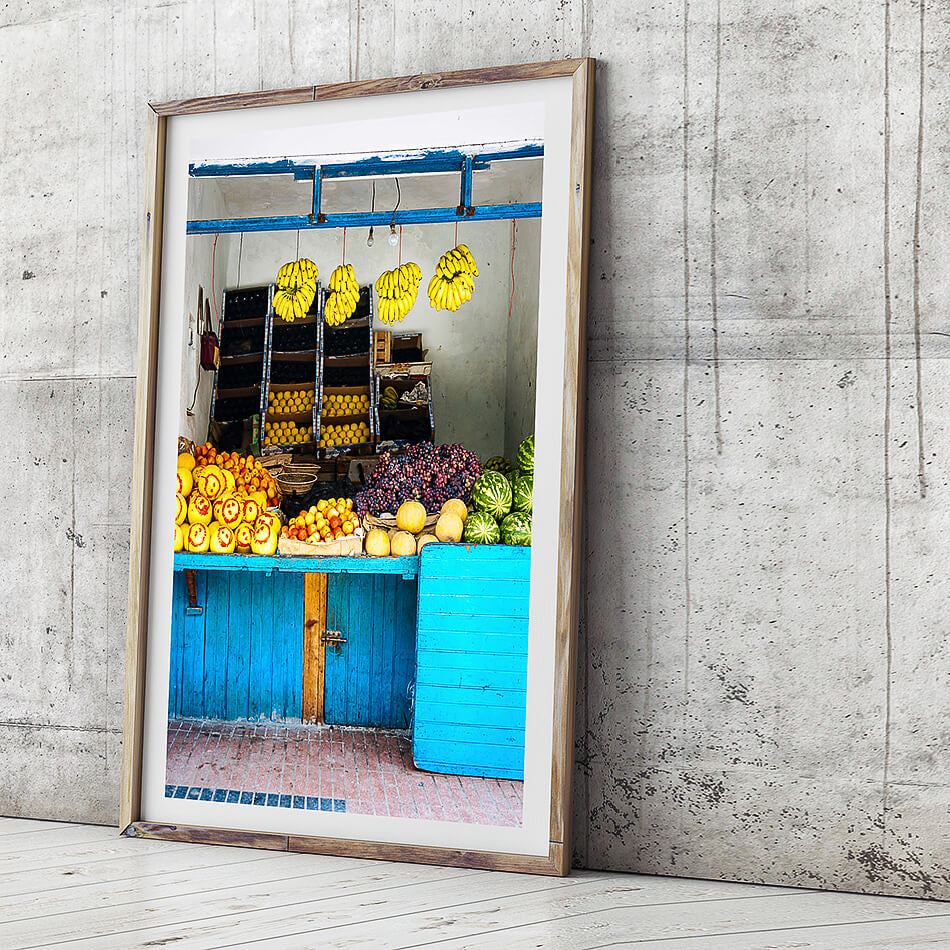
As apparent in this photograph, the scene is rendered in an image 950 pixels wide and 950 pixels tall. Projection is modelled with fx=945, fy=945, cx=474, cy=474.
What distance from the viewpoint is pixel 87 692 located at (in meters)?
3.19

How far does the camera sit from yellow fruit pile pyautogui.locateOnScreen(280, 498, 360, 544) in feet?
10.7

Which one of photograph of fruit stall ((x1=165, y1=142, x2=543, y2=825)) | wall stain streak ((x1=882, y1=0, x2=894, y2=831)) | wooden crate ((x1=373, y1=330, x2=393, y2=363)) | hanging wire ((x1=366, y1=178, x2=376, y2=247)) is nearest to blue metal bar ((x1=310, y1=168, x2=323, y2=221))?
photograph of fruit stall ((x1=165, y1=142, x2=543, y2=825))

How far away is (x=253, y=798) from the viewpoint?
9.86 feet

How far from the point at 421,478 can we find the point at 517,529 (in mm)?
432

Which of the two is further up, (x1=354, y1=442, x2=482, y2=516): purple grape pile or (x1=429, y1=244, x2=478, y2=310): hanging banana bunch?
(x1=429, y1=244, x2=478, y2=310): hanging banana bunch

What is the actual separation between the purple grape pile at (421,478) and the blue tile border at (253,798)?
0.95m

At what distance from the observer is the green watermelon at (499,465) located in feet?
9.79

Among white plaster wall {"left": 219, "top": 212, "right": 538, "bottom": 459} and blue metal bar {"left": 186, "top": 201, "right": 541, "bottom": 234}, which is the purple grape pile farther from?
blue metal bar {"left": 186, "top": 201, "right": 541, "bottom": 234}

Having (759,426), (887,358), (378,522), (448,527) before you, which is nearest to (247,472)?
(378,522)

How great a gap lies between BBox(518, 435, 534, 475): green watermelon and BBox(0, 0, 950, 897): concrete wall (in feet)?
0.65

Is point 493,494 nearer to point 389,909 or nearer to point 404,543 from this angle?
point 404,543

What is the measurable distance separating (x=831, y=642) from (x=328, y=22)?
2473mm

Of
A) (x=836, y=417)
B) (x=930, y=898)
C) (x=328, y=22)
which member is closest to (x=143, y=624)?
(x=328, y=22)

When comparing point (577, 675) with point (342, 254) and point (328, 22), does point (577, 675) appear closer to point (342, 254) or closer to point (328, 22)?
point (342, 254)
